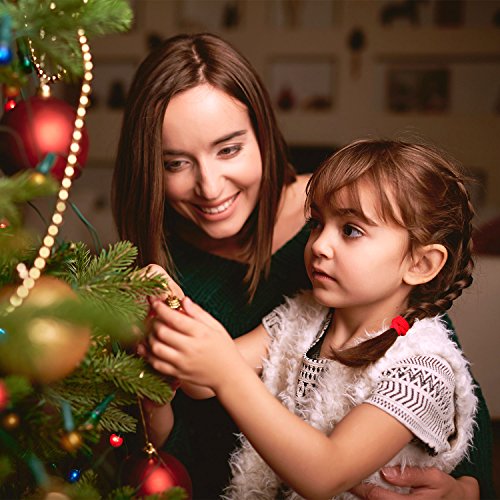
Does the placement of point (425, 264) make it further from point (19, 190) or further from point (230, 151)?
point (19, 190)

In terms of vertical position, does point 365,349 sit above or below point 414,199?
below

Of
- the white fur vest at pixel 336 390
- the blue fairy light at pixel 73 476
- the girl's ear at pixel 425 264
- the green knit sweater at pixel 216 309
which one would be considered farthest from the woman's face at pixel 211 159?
the blue fairy light at pixel 73 476

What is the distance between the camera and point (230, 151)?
1320mm

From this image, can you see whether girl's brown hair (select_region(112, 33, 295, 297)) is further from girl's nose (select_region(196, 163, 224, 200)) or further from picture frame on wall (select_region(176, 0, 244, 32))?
picture frame on wall (select_region(176, 0, 244, 32))

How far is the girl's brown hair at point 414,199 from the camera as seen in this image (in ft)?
3.34

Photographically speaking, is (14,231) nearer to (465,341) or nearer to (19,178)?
(19,178)

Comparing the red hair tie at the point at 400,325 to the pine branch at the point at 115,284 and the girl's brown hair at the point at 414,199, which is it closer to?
the girl's brown hair at the point at 414,199

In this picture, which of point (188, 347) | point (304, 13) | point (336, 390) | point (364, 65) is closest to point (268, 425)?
point (188, 347)

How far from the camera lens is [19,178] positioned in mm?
607

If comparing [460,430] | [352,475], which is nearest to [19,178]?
[352,475]

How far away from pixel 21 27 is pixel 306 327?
74cm

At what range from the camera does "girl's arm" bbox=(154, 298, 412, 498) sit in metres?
0.76

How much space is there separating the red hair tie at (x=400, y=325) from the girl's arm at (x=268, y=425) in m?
0.18

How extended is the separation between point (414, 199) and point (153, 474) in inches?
23.0
